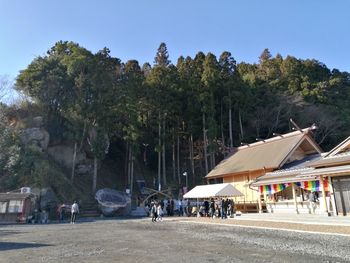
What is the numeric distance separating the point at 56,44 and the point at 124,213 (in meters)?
20.9

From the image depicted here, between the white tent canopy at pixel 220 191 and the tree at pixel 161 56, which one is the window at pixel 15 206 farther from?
the tree at pixel 161 56

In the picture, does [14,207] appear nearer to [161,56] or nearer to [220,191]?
[220,191]

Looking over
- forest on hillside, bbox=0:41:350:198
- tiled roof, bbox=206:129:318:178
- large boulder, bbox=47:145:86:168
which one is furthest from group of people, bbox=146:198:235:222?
large boulder, bbox=47:145:86:168

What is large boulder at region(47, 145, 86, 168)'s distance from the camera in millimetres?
33750

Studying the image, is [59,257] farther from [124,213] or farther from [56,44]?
[56,44]

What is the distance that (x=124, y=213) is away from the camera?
28.7 metres

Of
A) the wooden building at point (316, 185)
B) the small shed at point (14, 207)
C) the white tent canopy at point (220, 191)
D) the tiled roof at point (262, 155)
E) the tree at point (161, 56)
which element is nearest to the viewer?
the wooden building at point (316, 185)

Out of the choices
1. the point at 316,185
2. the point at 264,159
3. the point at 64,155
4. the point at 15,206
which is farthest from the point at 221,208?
the point at 64,155

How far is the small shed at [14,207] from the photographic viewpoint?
23672mm

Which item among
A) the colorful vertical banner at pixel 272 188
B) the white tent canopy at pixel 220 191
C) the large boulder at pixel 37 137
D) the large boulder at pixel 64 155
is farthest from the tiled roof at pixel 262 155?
the large boulder at pixel 37 137

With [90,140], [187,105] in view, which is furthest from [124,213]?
[187,105]

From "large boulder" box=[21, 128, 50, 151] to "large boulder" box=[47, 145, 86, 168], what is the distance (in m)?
1.11

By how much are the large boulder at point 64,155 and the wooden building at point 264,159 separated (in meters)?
13.8

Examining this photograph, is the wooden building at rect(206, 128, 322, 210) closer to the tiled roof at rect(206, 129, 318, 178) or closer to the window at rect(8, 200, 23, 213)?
the tiled roof at rect(206, 129, 318, 178)
